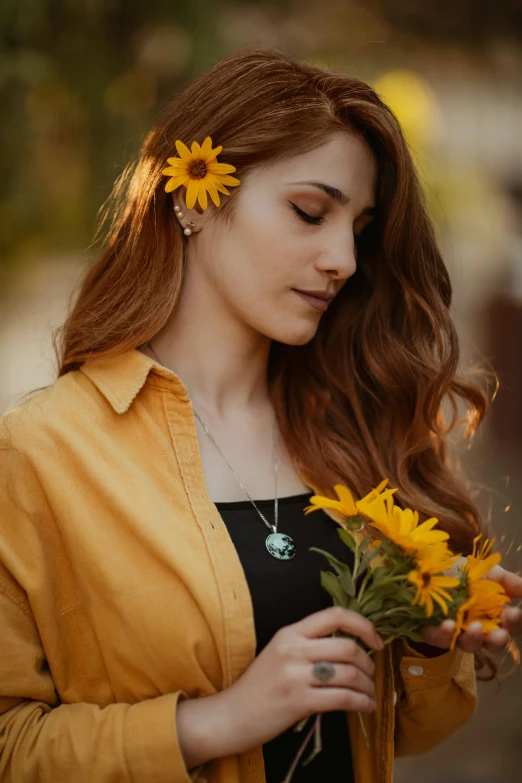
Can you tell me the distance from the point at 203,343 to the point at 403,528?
2.40 ft

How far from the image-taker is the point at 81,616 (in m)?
1.63

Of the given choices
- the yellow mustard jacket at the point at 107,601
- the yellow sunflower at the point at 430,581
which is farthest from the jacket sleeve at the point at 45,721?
the yellow sunflower at the point at 430,581

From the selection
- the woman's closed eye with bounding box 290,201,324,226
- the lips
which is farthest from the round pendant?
the woman's closed eye with bounding box 290,201,324,226

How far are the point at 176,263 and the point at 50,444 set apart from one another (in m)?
0.51

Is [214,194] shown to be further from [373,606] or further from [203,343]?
[373,606]

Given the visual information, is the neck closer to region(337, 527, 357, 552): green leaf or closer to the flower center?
the flower center

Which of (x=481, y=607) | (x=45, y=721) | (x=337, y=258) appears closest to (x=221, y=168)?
(x=337, y=258)

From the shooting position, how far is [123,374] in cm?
178

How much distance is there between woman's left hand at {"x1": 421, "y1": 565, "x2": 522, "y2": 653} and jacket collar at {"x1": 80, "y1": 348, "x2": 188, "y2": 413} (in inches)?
26.3

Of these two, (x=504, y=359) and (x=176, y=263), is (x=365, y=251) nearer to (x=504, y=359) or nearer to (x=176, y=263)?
(x=176, y=263)

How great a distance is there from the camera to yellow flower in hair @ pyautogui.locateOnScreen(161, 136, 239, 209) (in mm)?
1832

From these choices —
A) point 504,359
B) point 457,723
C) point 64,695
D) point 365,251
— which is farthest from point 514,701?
point 64,695

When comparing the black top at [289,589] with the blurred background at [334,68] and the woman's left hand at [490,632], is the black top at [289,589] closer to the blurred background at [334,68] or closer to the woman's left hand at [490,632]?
the woman's left hand at [490,632]

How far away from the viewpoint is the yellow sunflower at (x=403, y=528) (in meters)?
1.39
